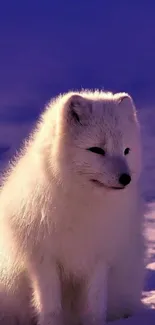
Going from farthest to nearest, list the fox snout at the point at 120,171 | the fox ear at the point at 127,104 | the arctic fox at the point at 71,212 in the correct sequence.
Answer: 1. the fox ear at the point at 127,104
2. the arctic fox at the point at 71,212
3. the fox snout at the point at 120,171

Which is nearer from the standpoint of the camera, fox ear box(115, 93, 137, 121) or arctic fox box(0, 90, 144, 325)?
arctic fox box(0, 90, 144, 325)

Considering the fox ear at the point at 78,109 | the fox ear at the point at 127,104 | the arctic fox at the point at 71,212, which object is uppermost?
the fox ear at the point at 127,104

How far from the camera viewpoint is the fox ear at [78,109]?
350 centimetres

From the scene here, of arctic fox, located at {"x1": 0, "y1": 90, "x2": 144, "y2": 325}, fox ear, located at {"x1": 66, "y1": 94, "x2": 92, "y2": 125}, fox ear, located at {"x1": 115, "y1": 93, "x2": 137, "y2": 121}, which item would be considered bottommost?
arctic fox, located at {"x1": 0, "y1": 90, "x2": 144, "y2": 325}

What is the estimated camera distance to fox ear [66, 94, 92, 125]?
3504 millimetres

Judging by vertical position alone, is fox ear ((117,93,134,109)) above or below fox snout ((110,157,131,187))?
above

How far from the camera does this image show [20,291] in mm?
3928

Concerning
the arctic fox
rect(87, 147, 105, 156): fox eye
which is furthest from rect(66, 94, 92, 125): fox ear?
rect(87, 147, 105, 156): fox eye

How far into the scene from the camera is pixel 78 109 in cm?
352

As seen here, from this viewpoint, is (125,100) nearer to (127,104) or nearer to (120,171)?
(127,104)

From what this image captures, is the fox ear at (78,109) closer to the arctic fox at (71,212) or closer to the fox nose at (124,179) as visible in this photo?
the arctic fox at (71,212)

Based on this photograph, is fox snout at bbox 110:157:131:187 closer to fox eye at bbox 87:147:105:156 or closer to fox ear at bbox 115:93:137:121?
fox eye at bbox 87:147:105:156

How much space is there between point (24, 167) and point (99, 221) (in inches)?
21.8

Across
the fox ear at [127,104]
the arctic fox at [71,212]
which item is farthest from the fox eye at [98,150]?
the fox ear at [127,104]
